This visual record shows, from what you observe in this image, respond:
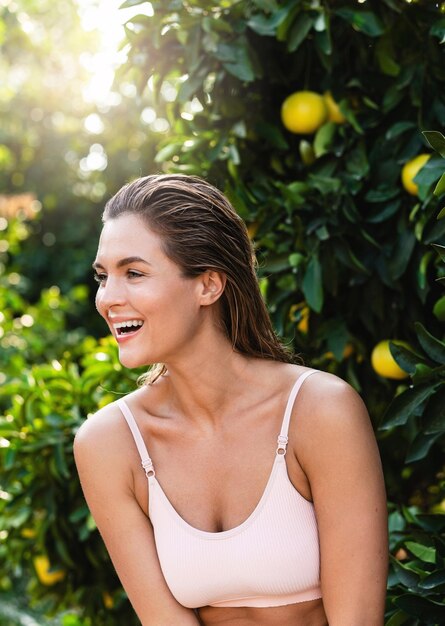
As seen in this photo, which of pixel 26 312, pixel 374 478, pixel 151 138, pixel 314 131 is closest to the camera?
pixel 374 478

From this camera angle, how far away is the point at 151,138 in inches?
139

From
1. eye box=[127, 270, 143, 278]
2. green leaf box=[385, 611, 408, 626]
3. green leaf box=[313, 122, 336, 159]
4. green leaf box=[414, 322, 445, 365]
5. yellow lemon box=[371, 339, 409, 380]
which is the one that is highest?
green leaf box=[313, 122, 336, 159]

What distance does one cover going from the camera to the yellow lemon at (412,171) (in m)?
2.26

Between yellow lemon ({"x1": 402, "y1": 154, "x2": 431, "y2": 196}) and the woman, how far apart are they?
0.48 meters

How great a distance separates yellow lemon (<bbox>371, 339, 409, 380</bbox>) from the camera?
2.41 meters

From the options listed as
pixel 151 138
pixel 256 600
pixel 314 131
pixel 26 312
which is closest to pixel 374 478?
pixel 256 600

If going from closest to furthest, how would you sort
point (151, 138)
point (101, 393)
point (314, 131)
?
1. point (314, 131)
2. point (101, 393)
3. point (151, 138)

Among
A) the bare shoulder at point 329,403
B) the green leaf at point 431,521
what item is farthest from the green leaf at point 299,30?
the green leaf at point 431,521

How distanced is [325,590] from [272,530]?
179 millimetres

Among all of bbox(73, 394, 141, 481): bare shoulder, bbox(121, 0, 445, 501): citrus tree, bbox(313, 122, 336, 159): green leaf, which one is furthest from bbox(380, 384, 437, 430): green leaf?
bbox(313, 122, 336, 159): green leaf

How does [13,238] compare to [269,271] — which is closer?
[269,271]

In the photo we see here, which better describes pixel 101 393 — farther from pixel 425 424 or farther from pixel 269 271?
pixel 425 424

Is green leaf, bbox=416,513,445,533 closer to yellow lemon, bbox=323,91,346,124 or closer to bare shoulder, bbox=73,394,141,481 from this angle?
bare shoulder, bbox=73,394,141,481

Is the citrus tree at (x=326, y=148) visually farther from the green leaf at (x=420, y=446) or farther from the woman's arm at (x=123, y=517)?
the woman's arm at (x=123, y=517)
